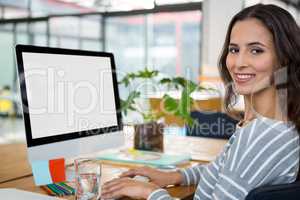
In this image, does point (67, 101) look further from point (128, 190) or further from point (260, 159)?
point (260, 159)

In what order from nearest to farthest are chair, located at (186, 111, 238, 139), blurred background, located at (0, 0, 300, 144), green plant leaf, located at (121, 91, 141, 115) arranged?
1. green plant leaf, located at (121, 91, 141, 115)
2. chair, located at (186, 111, 238, 139)
3. blurred background, located at (0, 0, 300, 144)

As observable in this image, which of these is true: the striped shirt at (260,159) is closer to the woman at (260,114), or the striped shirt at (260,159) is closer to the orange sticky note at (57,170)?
the woman at (260,114)

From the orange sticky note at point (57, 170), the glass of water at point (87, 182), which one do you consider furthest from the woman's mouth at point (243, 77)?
the orange sticky note at point (57, 170)

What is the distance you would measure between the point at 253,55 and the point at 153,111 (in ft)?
2.19

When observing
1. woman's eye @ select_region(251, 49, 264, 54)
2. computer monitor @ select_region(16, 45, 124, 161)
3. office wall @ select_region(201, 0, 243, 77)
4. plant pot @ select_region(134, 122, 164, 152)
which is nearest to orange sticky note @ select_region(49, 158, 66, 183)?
computer monitor @ select_region(16, 45, 124, 161)

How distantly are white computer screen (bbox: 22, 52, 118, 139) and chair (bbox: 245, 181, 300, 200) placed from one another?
0.71m

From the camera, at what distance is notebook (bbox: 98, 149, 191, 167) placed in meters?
1.51

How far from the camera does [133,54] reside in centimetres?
711

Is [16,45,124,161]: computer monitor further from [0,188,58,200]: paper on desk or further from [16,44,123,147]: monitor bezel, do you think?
[0,188,58,200]: paper on desk

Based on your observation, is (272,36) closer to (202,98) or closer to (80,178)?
(80,178)

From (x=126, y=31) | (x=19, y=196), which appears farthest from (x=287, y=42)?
(x=126, y=31)

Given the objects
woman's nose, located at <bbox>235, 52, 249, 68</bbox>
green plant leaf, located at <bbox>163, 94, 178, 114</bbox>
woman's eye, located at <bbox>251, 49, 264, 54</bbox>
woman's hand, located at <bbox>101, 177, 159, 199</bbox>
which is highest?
woman's eye, located at <bbox>251, 49, 264, 54</bbox>

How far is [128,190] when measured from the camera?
109 cm

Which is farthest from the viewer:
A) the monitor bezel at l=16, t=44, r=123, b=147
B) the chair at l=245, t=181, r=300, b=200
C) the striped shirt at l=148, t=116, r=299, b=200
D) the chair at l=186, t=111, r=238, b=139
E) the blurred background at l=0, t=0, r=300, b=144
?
the blurred background at l=0, t=0, r=300, b=144
